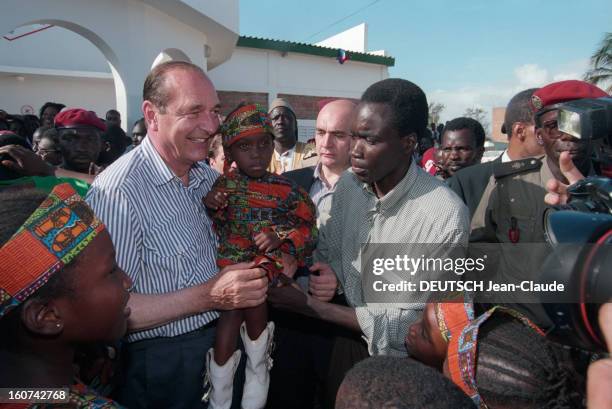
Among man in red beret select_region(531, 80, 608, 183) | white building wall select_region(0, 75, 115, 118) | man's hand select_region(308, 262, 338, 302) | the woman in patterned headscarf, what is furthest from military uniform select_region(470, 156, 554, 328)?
white building wall select_region(0, 75, 115, 118)

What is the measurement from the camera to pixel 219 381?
229 centimetres

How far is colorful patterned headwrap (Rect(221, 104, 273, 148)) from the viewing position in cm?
279

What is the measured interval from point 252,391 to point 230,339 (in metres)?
0.38

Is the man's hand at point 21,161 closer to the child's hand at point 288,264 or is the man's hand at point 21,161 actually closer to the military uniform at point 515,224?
the child's hand at point 288,264

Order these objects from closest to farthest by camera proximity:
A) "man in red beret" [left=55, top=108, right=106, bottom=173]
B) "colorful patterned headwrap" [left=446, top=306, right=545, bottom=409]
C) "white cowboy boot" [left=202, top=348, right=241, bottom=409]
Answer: "colorful patterned headwrap" [left=446, top=306, right=545, bottom=409] → "white cowboy boot" [left=202, top=348, right=241, bottom=409] → "man in red beret" [left=55, top=108, right=106, bottom=173]

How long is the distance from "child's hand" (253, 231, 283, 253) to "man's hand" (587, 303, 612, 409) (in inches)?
67.0

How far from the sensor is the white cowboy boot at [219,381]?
228 cm

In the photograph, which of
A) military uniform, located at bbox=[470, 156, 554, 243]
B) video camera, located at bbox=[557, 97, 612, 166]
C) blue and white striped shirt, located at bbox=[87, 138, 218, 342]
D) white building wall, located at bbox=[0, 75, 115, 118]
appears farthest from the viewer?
white building wall, located at bbox=[0, 75, 115, 118]

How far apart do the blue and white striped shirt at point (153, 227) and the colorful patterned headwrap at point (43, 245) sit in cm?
53

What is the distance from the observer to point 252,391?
247cm

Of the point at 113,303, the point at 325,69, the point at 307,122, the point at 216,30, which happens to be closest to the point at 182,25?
the point at 216,30

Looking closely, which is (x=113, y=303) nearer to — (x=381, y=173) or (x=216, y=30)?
(x=381, y=173)

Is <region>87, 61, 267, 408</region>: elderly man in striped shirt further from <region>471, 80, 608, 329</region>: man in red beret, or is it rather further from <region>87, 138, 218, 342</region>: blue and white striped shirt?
<region>471, 80, 608, 329</region>: man in red beret

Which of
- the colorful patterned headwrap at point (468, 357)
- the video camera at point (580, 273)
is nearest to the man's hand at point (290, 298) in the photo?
the colorful patterned headwrap at point (468, 357)
